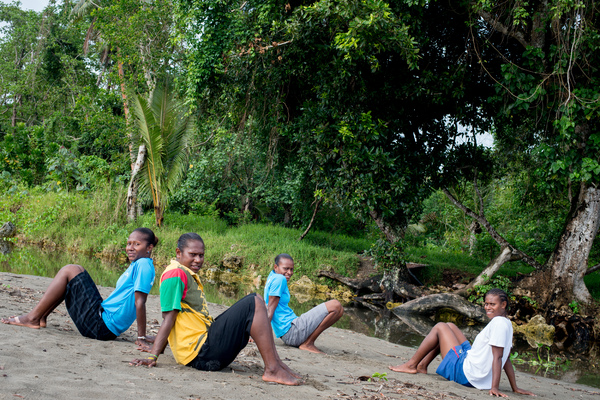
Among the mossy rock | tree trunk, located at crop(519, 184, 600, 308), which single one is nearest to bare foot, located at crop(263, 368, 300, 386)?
the mossy rock

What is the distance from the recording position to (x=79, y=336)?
4508 millimetres

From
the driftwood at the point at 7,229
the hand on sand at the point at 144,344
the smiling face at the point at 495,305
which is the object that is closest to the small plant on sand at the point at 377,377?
the smiling face at the point at 495,305

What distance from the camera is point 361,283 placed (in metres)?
13.5

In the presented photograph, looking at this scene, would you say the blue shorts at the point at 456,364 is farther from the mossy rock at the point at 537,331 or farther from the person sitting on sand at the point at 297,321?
the mossy rock at the point at 537,331

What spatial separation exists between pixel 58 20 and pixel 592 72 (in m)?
27.6

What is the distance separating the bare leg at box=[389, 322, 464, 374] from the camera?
197 inches

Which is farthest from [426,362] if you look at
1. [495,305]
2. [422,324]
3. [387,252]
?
[387,252]

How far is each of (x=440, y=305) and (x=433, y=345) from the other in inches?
257

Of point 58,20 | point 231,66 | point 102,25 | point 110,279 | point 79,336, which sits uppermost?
point 58,20

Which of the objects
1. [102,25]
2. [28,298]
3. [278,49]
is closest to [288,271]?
[28,298]

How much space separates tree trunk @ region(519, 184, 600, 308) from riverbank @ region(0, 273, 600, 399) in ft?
16.8

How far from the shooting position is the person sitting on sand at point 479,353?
14.8ft

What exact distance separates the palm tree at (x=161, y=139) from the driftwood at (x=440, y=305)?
31.4 ft

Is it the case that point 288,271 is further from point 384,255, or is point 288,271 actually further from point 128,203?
point 128,203
